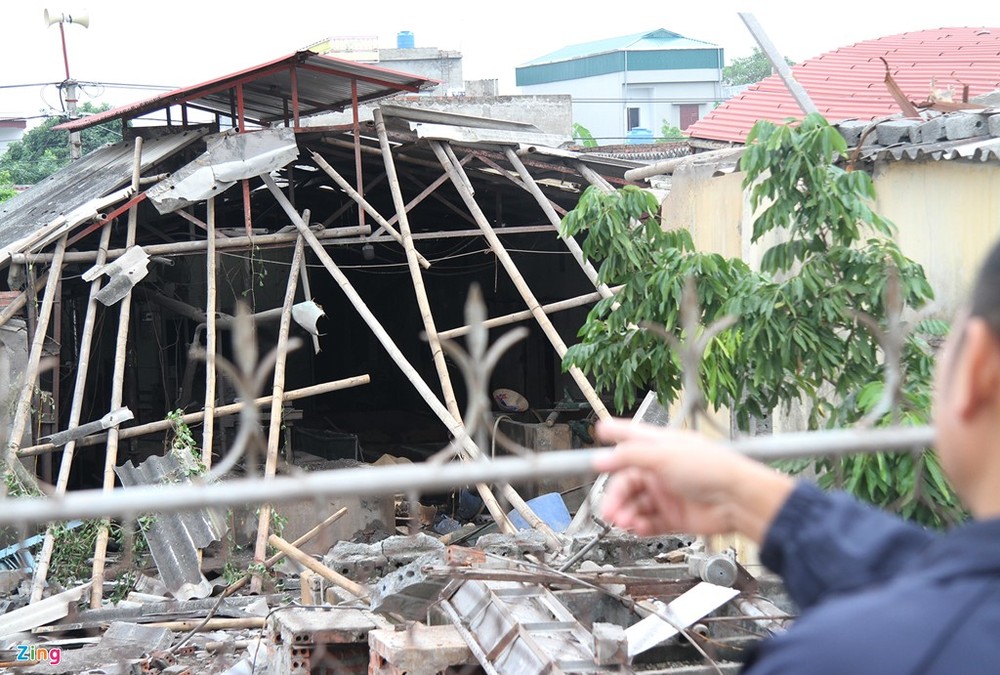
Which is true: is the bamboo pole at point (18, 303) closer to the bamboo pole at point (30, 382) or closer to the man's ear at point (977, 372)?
the bamboo pole at point (30, 382)

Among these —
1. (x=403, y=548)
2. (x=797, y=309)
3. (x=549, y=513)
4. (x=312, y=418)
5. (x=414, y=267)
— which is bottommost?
Answer: (x=312, y=418)

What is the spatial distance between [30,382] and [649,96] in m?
27.5

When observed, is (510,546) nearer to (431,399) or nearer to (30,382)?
(431,399)

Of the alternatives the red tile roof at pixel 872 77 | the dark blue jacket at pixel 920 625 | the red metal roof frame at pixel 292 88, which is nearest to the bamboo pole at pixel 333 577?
the red metal roof frame at pixel 292 88

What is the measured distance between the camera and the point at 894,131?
594 centimetres

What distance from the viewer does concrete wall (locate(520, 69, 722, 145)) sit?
33219 millimetres

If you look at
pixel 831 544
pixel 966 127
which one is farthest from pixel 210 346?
pixel 831 544

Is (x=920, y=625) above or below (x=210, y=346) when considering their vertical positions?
above

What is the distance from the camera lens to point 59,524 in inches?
344

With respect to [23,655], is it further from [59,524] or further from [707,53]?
[707,53]

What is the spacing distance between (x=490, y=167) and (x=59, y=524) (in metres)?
5.25

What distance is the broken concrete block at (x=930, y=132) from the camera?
5.70m

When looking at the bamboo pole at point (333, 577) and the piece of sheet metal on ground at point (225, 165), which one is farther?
the piece of sheet metal on ground at point (225, 165)

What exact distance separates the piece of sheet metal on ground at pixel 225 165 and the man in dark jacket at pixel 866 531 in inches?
351
